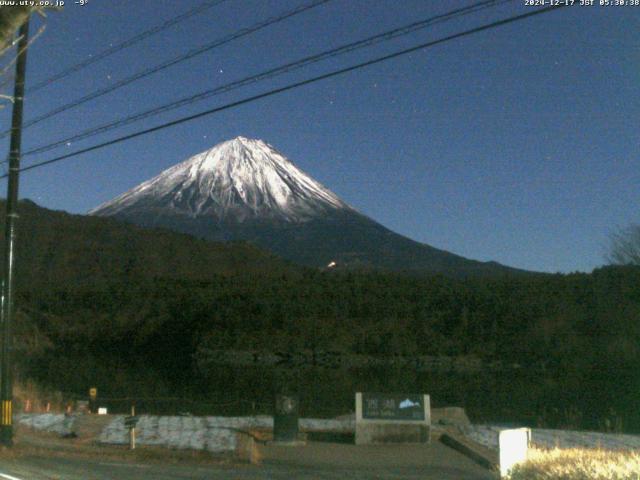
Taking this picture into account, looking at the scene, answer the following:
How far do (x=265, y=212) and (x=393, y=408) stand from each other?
15080 centimetres

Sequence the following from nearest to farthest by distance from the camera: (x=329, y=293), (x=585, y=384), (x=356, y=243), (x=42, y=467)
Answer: (x=42, y=467) < (x=585, y=384) < (x=329, y=293) < (x=356, y=243)

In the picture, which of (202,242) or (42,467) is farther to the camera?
(202,242)

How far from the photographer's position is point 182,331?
73.6 m

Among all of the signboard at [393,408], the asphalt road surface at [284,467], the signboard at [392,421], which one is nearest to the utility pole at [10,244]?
the asphalt road surface at [284,467]

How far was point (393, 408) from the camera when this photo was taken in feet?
58.3

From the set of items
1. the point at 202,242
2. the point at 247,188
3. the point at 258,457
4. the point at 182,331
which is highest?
the point at 247,188

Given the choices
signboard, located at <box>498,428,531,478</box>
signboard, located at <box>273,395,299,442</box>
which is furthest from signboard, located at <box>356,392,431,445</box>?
signboard, located at <box>498,428,531,478</box>

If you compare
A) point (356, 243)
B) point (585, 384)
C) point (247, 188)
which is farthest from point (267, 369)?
point (247, 188)

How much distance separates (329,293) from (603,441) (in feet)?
193

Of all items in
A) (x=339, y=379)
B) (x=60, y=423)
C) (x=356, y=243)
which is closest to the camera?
(x=60, y=423)

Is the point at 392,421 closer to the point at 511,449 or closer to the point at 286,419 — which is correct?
the point at 286,419

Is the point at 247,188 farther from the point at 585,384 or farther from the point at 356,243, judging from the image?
the point at 585,384

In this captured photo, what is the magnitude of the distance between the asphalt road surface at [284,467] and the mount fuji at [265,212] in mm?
122784

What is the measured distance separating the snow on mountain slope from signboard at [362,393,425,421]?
130 metres
